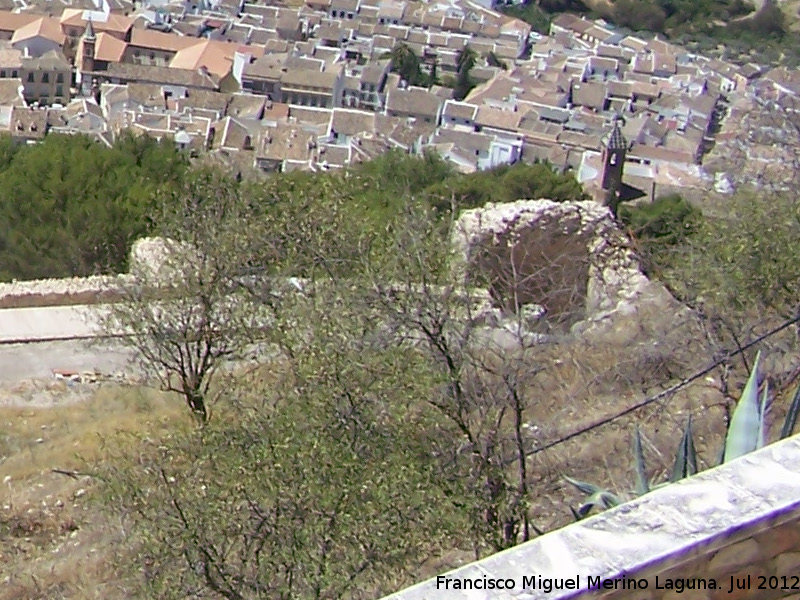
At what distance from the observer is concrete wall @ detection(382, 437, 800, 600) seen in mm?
2236

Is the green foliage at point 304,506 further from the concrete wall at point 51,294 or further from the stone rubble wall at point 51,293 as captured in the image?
the concrete wall at point 51,294

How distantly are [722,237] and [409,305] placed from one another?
263 cm

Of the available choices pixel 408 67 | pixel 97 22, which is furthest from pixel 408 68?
pixel 97 22

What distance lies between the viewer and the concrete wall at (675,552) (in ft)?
7.34

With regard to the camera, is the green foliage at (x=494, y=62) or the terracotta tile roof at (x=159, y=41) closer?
the terracotta tile roof at (x=159, y=41)

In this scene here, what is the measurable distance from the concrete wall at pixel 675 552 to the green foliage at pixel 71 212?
1028 centimetres

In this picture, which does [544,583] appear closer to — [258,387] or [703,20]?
[258,387]

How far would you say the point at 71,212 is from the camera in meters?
12.6

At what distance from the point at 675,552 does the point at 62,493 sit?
17.3 feet

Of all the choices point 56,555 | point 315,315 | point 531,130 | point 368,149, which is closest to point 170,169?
point 56,555

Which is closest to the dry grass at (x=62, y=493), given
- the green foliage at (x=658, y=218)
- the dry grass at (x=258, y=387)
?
the dry grass at (x=258, y=387)

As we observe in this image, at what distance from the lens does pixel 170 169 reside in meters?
14.1

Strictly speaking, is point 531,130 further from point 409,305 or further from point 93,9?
point 409,305

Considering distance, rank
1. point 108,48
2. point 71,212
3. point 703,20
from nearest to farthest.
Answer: point 71,212 < point 108,48 < point 703,20
